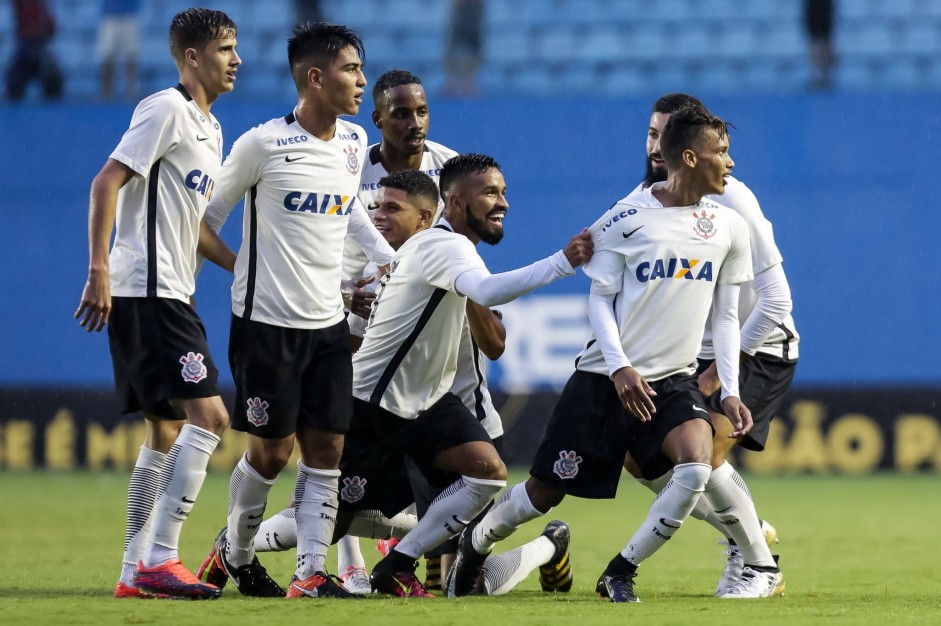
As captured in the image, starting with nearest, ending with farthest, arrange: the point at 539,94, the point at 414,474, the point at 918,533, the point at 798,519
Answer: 1. the point at 414,474
2. the point at 918,533
3. the point at 798,519
4. the point at 539,94

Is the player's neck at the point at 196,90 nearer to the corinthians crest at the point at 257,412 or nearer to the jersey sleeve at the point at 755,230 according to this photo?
the corinthians crest at the point at 257,412

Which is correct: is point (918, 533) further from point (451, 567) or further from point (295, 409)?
point (295, 409)

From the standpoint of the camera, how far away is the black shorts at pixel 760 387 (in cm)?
658

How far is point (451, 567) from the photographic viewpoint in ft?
20.9

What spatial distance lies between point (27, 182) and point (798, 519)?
845 cm

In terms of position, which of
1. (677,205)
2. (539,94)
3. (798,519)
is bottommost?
(798,519)

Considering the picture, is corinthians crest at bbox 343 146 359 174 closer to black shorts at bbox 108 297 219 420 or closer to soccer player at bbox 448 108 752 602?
black shorts at bbox 108 297 219 420

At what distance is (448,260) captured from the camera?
19.2 feet

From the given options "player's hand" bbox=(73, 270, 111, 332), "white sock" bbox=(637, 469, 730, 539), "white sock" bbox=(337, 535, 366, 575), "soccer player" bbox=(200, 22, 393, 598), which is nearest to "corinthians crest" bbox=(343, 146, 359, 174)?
"soccer player" bbox=(200, 22, 393, 598)

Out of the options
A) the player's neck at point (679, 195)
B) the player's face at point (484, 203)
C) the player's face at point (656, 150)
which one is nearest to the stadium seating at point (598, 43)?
the player's face at point (656, 150)

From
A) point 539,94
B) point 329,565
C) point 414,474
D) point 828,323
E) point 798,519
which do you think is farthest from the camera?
point 539,94

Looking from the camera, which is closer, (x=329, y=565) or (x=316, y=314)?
(x=316, y=314)

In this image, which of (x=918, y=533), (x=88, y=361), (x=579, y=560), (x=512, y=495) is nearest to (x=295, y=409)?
(x=512, y=495)

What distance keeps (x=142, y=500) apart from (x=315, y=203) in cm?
136
